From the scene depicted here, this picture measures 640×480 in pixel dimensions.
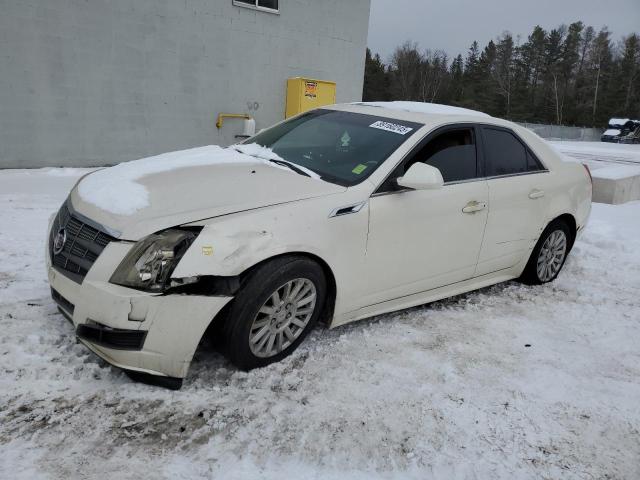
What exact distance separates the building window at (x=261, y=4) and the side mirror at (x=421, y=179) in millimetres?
8720

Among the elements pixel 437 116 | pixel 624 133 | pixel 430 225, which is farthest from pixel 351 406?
pixel 624 133

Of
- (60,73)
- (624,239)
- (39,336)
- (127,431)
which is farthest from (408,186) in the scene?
(60,73)

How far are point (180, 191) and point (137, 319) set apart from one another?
0.78 metres


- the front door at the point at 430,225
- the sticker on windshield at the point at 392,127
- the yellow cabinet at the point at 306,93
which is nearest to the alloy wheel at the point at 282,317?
the front door at the point at 430,225

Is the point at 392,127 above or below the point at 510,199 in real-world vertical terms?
above

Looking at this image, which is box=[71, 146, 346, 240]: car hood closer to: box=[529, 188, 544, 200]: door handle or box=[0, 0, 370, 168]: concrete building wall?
box=[529, 188, 544, 200]: door handle

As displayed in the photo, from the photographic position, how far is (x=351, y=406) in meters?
2.76

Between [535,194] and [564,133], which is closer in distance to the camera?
[535,194]

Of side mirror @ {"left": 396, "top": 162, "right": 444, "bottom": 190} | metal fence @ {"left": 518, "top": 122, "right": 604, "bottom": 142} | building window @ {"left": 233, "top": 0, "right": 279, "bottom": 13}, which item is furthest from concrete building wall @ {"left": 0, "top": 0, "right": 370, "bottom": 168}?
metal fence @ {"left": 518, "top": 122, "right": 604, "bottom": 142}

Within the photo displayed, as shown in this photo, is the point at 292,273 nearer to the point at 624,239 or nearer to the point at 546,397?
the point at 546,397

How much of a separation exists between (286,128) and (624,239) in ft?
14.9

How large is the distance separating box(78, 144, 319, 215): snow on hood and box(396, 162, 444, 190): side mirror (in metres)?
0.57

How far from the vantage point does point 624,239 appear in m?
6.34

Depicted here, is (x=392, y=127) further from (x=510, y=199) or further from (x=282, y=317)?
(x=282, y=317)
